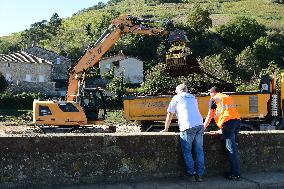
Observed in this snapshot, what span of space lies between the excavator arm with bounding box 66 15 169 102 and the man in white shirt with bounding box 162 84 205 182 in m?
13.8

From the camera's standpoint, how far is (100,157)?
7.00 metres

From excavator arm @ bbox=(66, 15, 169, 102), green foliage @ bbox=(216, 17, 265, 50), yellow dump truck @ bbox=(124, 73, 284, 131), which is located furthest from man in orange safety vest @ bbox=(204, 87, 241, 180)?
green foliage @ bbox=(216, 17, 265, 50)

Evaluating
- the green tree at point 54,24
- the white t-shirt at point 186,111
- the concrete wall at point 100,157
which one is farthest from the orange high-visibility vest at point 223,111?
the green tree at point 54,24

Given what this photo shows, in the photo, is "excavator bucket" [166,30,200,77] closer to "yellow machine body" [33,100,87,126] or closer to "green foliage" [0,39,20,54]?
"yellow machine body" [33,100,87,126]

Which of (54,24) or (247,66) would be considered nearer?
(247,66)

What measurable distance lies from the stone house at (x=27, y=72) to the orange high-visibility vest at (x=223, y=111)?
5837cm

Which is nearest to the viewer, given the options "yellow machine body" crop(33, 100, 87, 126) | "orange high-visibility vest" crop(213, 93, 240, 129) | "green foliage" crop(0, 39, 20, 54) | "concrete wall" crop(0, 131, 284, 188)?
"concrete wall" crop(0, 131, 284, 188)

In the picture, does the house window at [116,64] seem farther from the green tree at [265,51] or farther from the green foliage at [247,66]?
the green tree at [265,51]

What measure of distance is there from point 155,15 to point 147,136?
10471 centimetres

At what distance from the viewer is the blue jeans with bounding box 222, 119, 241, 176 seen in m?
7.46

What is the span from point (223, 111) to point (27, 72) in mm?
61263

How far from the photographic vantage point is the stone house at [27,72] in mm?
65375

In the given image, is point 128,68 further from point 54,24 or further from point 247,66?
point 54,24

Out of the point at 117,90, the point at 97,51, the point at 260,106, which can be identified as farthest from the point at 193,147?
the point at 117,90
